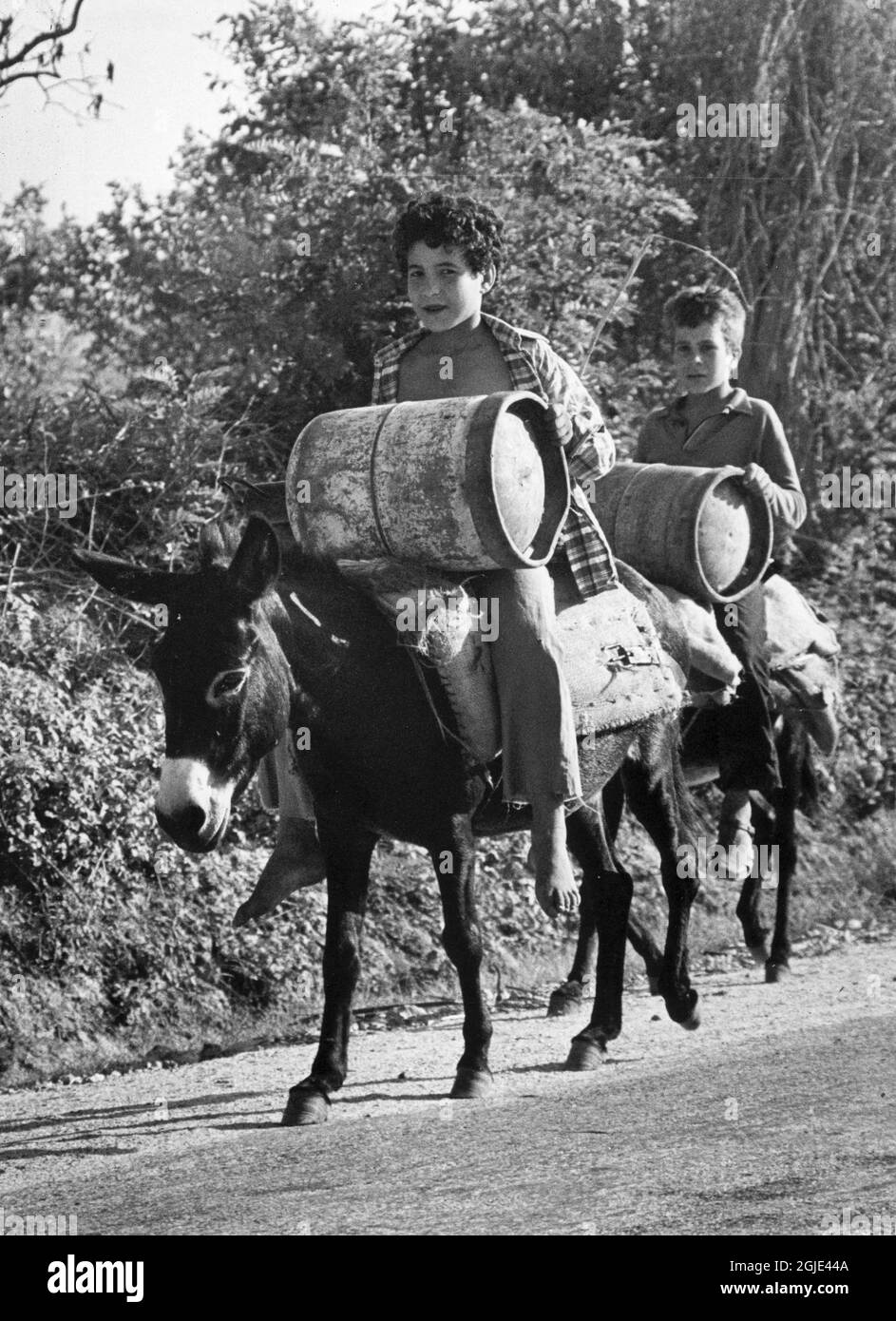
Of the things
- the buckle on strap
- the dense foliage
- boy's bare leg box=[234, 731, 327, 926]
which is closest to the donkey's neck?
boy's bare leg box=[234, 731, 327, 926]

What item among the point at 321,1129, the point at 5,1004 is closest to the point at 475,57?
the point at 5,1004

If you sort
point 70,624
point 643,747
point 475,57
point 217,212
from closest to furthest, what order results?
point 643,747 → point 70,624 → point 217,212 → point 475,57

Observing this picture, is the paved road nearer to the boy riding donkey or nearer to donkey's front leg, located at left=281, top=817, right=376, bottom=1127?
donkey's front leg, located at left=281, top=817, right=376, bottom=1127

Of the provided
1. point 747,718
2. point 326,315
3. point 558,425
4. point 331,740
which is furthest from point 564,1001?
point 326,315

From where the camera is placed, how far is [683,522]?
24.9ft

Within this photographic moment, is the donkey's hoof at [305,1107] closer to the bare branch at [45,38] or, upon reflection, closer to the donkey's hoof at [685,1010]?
the donkey's hoof at [685,1010]

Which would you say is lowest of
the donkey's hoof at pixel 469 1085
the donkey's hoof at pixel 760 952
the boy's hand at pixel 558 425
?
the donkey's hoof at pixel 760 952

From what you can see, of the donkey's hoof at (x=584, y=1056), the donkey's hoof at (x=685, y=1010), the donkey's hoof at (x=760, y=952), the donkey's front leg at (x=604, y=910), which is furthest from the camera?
the donkey's hoof at (x=760, y=952)

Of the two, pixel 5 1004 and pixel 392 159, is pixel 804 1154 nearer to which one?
pixel 5 1004

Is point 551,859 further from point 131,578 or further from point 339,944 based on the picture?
point 131,578

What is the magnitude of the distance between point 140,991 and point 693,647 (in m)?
2.66

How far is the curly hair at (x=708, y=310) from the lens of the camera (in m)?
8.30

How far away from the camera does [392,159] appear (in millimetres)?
10344

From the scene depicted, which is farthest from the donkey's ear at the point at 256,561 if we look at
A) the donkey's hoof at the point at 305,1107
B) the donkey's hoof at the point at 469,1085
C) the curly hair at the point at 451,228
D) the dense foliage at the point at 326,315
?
the dense foliage at the point at 326,315
